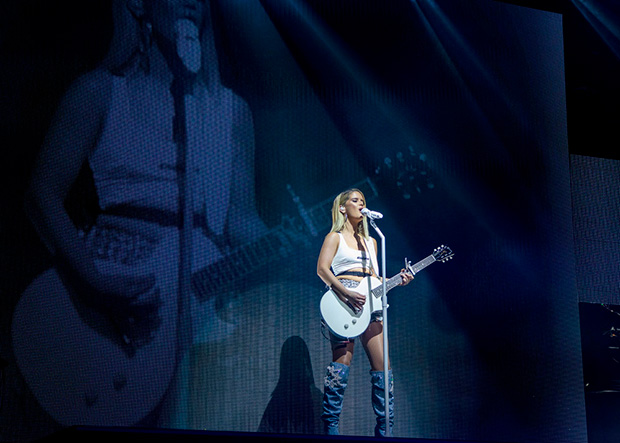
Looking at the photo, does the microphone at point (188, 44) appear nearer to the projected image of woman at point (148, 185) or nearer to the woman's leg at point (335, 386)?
the projected image of woman at point (148, 185)

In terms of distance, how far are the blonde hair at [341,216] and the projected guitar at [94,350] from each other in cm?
97

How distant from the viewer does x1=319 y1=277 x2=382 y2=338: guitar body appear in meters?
3.98

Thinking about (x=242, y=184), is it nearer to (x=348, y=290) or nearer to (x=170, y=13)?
(x=348, y=290)

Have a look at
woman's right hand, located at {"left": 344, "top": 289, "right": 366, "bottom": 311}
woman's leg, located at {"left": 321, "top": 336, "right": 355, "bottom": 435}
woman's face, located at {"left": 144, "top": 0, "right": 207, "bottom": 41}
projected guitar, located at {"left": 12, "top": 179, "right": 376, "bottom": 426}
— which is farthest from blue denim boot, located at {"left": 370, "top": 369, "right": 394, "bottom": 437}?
woman's face, located at {"left": 144, "top": 0, "right": 207, "bottom": 41}

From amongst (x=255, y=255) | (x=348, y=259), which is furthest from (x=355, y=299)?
(x=255, y=255)

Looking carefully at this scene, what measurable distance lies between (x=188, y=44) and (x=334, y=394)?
8.33 feet

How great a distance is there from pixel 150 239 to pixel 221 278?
526mm

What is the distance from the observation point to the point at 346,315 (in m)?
4.00

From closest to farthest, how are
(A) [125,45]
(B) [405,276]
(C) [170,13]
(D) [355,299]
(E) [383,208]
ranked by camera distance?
(D) [355,299] → (B) [405,276] → (A) [125,45] → (C) [170,13] → (E) [383,208]

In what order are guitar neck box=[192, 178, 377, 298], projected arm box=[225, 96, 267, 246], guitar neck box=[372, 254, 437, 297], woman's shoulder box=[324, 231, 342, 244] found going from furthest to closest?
projected arm box=[225, 96, 267, 246] → guitar neck box=[192, 178, 377, 298] → woman's shoulder box=[324, 231, 342, 244] → guitar neck box=[372, 254, 437, 297]

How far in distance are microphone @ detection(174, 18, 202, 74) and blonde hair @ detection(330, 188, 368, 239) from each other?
1.32m

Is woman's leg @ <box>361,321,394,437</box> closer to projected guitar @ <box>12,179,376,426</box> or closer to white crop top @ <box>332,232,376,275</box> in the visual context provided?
white crop top @ <box>332,232,376,275</box>

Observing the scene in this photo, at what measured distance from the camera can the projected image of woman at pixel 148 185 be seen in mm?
4125

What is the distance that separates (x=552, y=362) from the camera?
502cm
